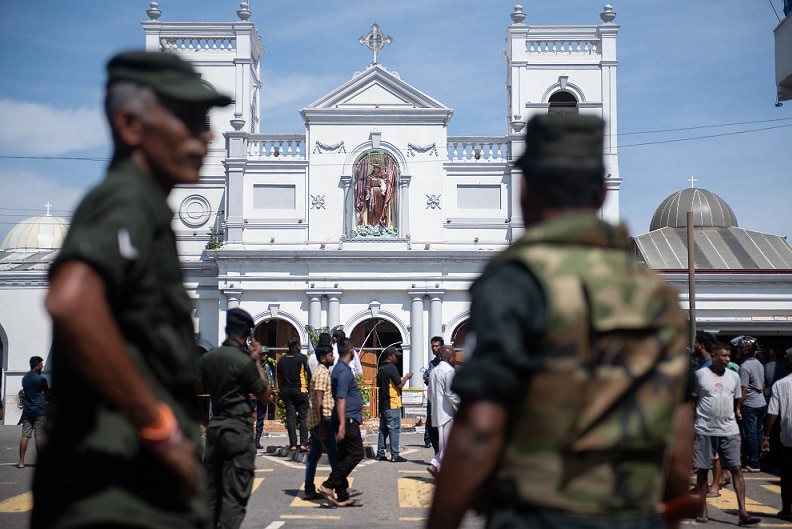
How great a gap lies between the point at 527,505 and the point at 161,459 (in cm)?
103

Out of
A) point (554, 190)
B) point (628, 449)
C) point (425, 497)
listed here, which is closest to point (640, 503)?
point (628, 449)

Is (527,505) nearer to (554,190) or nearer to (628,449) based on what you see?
(628,449)

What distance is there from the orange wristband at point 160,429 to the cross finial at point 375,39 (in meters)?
33.9

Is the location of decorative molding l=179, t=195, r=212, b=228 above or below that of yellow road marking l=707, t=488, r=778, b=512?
above

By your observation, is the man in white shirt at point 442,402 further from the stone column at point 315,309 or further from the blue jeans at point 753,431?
the stone column at point 315,309

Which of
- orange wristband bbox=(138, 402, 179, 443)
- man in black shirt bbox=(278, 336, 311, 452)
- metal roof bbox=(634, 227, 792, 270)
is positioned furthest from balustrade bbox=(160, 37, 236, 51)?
orange wristband bbox=(138, 402, 179, 443)

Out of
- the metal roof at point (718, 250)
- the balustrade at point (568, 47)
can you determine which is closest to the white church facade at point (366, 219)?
the balustrade at point (568, 47)

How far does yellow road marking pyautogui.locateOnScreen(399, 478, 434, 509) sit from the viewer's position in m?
11.2

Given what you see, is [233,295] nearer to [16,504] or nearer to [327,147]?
[327,147]

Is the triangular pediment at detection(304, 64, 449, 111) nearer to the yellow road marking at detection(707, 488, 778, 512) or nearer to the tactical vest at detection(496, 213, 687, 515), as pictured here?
the yellow road marking at detection(707, 488, 778, 512)

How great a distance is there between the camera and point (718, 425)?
10016 mm

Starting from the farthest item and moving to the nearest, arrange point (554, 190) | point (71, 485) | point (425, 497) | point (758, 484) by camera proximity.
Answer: point (758, 484)
point (425, 497)
point (554, 190)
point (71, 485)

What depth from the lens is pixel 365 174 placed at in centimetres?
3403

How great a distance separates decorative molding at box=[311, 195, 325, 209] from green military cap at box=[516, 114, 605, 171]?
31468 millimetres
